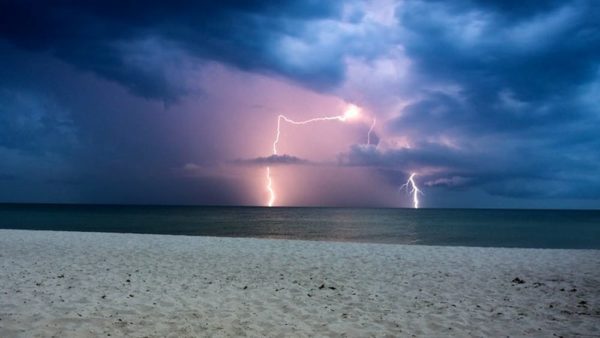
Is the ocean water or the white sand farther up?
the white sand

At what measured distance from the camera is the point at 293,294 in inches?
393

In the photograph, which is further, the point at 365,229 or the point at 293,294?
the point at 365,229

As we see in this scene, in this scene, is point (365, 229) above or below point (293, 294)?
below

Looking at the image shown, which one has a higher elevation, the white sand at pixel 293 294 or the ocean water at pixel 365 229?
the white sand at pixel 293 294

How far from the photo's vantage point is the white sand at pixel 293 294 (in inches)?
290

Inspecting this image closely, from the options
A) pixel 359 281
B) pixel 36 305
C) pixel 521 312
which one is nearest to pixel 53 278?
pixel 36 305

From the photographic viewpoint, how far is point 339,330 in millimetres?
7215

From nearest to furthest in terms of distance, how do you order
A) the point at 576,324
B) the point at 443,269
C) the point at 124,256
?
the point at 576,324, the point at 443,269, the point at 124,256

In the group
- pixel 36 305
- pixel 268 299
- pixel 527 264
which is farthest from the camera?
pixel 527 264

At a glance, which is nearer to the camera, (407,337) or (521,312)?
(407,337)

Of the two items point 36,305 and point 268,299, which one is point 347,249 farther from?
point 36,305

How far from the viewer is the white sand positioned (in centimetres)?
736

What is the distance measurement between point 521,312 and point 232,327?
19.5 ft

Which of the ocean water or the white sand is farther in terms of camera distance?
the ocean water
